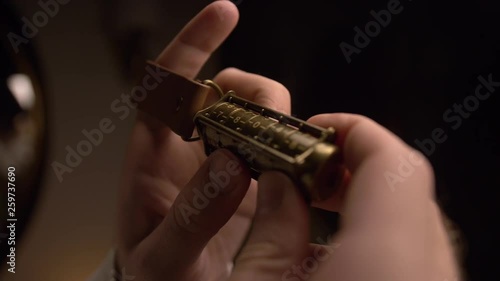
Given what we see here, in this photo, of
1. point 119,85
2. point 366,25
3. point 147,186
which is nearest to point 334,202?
point 147,186

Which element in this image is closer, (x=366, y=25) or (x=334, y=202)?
(x=334, y=202)

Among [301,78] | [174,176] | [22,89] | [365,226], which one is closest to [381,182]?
[365,226]

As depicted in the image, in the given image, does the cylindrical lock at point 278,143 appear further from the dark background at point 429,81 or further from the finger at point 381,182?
the dark background at point 429,81

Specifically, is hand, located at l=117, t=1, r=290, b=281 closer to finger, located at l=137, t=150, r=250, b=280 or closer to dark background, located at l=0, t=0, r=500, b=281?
finger, located at l=137, t=150, r=250, b=280

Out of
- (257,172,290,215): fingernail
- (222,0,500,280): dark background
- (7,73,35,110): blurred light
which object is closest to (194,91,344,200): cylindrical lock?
(257,172,290,215): fingernail

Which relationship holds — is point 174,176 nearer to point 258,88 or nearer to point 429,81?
point 258,88

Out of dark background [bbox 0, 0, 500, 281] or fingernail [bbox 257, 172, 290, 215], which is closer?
fingernail [bbox 257, 172, 290, 215]

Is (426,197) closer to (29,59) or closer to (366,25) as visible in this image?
(366,25)
